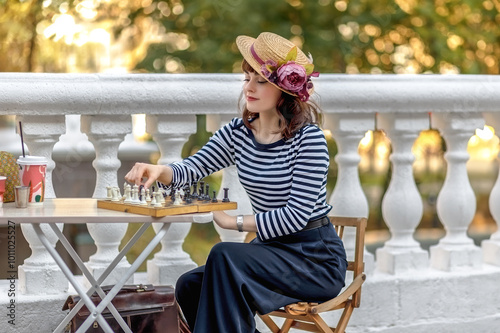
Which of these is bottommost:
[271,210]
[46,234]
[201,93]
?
[46,234]

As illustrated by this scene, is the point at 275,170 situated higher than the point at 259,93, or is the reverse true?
the point at 259,93

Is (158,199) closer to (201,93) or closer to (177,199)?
(177,199)

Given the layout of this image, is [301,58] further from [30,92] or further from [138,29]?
[138,29]

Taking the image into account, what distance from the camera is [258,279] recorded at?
316 cm

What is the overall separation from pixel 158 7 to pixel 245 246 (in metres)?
5.20

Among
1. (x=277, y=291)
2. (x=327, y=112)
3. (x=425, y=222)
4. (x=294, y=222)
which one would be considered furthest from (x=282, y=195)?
(x=425, y=222)

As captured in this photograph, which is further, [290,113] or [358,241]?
[358,241]

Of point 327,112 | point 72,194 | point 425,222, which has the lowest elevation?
point 425,222

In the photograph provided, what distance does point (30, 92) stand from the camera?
141 inches

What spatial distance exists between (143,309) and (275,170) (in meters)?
0.81

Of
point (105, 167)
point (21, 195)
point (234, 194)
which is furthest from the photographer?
point (234, 194)

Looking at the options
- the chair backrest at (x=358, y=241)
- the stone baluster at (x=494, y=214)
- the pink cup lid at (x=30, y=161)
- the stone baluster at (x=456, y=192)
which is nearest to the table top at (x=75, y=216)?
the pink cup lid at (x=30, y=161)

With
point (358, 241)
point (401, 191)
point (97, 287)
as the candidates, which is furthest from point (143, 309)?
point (401, 191)

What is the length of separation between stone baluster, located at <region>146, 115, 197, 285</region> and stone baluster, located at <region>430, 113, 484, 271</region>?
137 cm
